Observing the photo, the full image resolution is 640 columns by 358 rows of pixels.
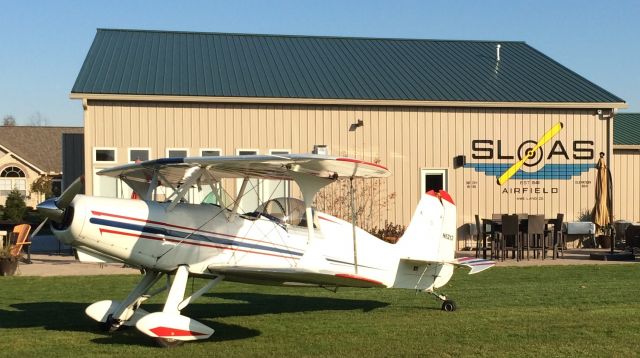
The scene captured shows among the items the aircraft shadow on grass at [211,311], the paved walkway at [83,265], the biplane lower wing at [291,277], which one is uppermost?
the biplane lower wing at [291,277]

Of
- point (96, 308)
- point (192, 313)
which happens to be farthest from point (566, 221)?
point (96, 308)

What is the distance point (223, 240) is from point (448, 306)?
11.0 feet

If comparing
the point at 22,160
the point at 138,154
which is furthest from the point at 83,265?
the point at 22,160

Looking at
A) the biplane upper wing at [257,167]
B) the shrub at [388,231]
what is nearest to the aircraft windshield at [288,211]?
the biplane upper wing at [257,167]

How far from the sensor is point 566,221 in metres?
21.5

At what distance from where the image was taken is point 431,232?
1051 centimetres

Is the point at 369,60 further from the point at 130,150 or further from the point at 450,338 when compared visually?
the point at 450,338

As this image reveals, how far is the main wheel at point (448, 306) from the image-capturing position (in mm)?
10404

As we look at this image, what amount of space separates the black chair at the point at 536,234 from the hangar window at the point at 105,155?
395 inches

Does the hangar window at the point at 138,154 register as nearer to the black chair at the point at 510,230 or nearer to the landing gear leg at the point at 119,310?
the black chair at the point at 510,230

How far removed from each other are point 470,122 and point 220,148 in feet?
22.2

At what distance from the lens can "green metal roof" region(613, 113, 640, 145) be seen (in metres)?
24.3

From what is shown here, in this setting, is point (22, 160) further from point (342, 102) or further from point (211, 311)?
point (211, 311)

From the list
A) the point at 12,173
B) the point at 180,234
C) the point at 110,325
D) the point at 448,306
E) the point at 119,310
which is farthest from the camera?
the point at 12,173
